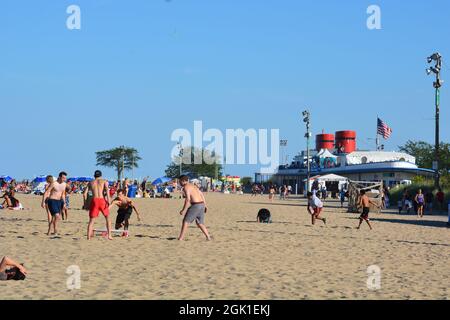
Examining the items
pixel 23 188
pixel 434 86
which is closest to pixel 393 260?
pixel 434 86

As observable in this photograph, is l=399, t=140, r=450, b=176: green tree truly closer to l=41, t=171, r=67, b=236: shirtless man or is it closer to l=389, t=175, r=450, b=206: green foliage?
l=389, t=175, r=450, b=206: green foliage

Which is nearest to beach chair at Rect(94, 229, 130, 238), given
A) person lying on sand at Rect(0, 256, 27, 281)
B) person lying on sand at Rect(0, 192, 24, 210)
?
A: person lying on sand at Rect(0, 256, 27, 281)

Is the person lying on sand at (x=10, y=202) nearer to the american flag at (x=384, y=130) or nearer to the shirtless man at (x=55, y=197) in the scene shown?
the shirtless man at (x=55, y=197)

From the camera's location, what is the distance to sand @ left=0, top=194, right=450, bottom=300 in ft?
26.5

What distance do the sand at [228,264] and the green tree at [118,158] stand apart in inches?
5217

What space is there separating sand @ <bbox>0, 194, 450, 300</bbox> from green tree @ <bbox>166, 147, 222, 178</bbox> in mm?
136187

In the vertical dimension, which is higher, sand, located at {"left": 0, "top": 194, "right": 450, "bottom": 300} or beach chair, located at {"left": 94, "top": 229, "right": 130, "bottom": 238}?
beach chair, located at {"left": 94, "top": 229, "right": 130, "bottom": 238}

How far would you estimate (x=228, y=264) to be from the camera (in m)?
10.7

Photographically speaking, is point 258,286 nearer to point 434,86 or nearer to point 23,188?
point 434,86

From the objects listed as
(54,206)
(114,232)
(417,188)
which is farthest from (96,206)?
(417,188)

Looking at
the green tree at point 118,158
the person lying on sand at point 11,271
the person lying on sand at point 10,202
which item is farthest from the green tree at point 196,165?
the person lying on sand at point 11,271

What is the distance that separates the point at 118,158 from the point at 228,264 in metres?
142

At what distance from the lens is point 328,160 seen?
91.8 metres

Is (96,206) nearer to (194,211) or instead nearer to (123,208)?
(194,211)
